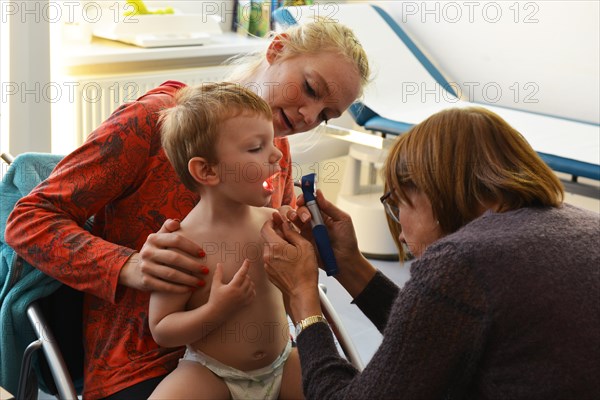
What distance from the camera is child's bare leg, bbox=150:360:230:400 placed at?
1.33 m

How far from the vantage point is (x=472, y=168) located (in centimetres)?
113

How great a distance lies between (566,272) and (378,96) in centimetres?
276

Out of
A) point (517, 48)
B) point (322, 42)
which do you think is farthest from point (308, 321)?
point (517, 48)

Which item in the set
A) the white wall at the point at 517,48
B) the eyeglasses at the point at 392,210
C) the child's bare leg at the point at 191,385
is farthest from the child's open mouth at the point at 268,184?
the white wall at the point at 517,48

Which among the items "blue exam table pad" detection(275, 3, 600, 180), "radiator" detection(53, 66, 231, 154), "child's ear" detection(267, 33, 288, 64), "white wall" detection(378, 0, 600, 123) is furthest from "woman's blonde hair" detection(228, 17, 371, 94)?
"white wall" detection(378, 0, 600, 123)

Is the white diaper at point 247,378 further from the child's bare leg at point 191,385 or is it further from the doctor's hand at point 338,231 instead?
the doctor's hand at point 338,231

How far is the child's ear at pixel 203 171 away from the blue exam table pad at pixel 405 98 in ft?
6.10

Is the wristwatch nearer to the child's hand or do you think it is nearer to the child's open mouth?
the child's hand

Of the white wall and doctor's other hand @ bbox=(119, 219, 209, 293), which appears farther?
the white wall

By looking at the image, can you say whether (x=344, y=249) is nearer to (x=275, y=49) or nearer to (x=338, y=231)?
(x=338, y=231)

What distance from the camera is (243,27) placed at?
4148 mm

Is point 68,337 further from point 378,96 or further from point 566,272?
point 378,96

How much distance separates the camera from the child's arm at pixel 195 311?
1.31 m

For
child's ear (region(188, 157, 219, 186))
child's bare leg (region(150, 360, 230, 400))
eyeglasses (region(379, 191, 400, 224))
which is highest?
child's ear (region(188, 157, 219, 186))
